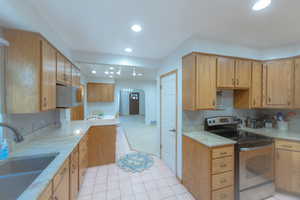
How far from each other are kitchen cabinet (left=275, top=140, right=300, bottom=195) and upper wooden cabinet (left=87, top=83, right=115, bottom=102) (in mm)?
5499

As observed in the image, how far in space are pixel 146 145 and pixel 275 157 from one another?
3.03m

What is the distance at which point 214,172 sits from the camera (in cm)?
158

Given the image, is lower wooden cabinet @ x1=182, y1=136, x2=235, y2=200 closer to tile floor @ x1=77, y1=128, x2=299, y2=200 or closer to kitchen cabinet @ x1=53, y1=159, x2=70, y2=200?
tile floor @ x1=77, y1=128, x2=299, y2=200

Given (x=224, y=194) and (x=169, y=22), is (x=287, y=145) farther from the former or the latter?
(x=169, y=22)

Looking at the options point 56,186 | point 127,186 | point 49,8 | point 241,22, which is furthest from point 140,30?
point 127,186

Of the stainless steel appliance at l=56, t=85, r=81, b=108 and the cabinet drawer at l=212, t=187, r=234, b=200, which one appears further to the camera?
the stainless steel appliance at l=56, t=85, r=81, b=108

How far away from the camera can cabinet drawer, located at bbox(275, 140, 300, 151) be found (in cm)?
182

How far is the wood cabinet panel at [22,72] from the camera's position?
4.26 feet

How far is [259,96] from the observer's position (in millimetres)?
2299

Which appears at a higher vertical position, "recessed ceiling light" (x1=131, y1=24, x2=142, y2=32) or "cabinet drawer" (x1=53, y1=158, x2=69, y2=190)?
"recessed ceiling light" (x1=131, y1=24, x2=142, y2=32)

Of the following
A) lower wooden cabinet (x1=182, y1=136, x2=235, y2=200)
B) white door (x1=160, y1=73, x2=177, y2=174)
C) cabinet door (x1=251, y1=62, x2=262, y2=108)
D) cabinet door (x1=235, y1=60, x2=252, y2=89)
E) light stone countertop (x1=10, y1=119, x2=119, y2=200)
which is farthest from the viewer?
white door (x1=160, y1=73, x2=177, y2=174)

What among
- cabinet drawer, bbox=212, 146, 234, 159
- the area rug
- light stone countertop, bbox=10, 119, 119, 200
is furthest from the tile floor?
light stone countertop, bbox=10, 119, 119, 200

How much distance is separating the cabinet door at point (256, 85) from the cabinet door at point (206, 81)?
0.92 meters

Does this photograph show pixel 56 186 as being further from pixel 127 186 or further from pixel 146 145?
pixel 146 145
